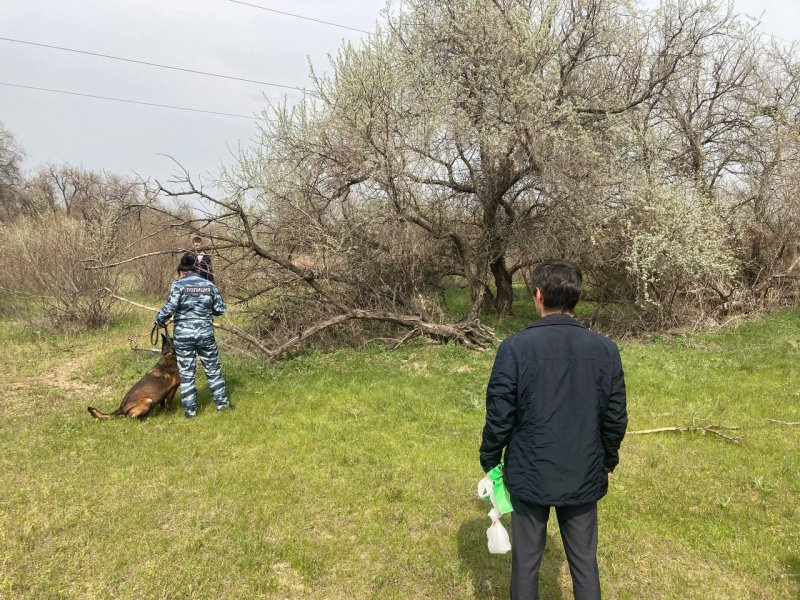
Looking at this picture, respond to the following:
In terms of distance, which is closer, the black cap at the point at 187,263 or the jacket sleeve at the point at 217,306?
the black cap at the point at 187,263

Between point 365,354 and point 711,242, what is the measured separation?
22.8 feet

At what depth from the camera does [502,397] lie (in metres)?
2.08

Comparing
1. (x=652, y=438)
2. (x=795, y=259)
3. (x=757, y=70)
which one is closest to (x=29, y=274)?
(x=652, y=438)

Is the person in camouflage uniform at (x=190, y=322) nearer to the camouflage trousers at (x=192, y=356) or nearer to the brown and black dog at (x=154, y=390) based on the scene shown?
the camouflage trousers at (x=192, y=356)

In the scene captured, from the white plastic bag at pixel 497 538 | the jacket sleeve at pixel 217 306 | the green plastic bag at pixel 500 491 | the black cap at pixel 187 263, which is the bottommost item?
the white plastic bag at pixel 497 538

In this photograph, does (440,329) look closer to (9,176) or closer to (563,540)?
(563,540)

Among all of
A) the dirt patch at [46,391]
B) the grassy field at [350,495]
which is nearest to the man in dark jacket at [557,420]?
the grassy field at [350,495]

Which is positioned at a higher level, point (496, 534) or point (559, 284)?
point (559, 284)

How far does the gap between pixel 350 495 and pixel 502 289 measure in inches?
366

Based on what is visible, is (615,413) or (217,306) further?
(217,306)

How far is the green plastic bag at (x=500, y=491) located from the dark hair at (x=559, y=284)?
0.83 metres

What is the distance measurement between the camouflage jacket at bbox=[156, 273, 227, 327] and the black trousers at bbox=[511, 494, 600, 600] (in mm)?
4267

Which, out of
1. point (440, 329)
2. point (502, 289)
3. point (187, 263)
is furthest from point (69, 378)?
point (502, 289)

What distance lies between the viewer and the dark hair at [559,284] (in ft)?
6.90
